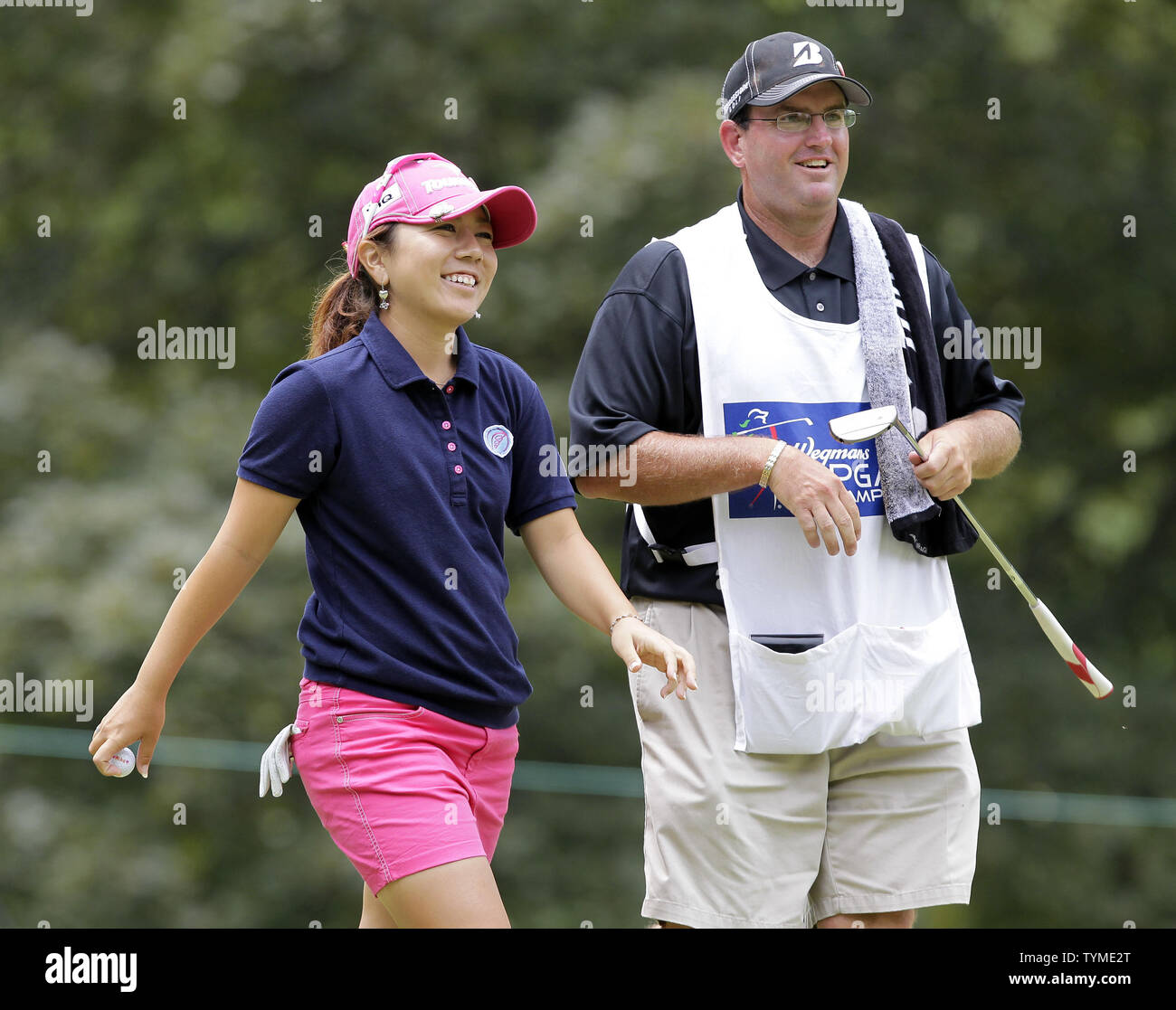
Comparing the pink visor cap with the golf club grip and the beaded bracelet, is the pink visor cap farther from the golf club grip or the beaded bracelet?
the golf club grip

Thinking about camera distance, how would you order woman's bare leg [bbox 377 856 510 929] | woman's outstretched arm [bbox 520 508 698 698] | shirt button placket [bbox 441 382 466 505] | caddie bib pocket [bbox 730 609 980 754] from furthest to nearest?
caddie bib pocket [bbox 730 609 980 754], shirt button placket [bbox 441 382 466 505], woman's outstretched arm [bbox 520 508 698 698], woman's bare leg [bbox 377 856 510 929]

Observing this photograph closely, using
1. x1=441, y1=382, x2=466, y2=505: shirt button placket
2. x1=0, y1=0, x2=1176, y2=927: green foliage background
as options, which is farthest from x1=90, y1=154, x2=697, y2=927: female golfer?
x1=0, y1=0, x2=1176, y2=927: green foliage background

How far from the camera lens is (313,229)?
26.0 feet

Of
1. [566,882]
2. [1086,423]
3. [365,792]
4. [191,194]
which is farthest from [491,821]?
[191,194]

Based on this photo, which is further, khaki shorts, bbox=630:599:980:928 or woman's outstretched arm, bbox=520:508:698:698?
khaki shorts, bbox=630:599:980:928

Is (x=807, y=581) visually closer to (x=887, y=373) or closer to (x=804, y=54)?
(x=887, y=373)

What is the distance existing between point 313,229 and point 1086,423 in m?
3.95

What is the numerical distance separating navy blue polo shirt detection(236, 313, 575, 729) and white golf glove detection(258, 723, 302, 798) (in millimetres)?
117

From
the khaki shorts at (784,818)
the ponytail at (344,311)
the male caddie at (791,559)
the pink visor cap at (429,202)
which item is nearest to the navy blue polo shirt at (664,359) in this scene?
the male caddie at (791,559)

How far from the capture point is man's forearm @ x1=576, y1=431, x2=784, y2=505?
107 inches

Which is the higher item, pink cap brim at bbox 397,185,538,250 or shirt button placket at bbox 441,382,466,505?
pink cap brim at bbox 397,185,538,250

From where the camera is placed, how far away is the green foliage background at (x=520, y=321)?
750 centimetres

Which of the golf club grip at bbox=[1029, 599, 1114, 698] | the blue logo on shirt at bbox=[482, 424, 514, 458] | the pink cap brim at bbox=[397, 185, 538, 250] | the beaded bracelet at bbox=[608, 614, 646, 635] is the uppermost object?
the pink cap brim at bbox=[397, 185, 538, 250]

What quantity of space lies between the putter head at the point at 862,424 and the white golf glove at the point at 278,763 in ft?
3.27
